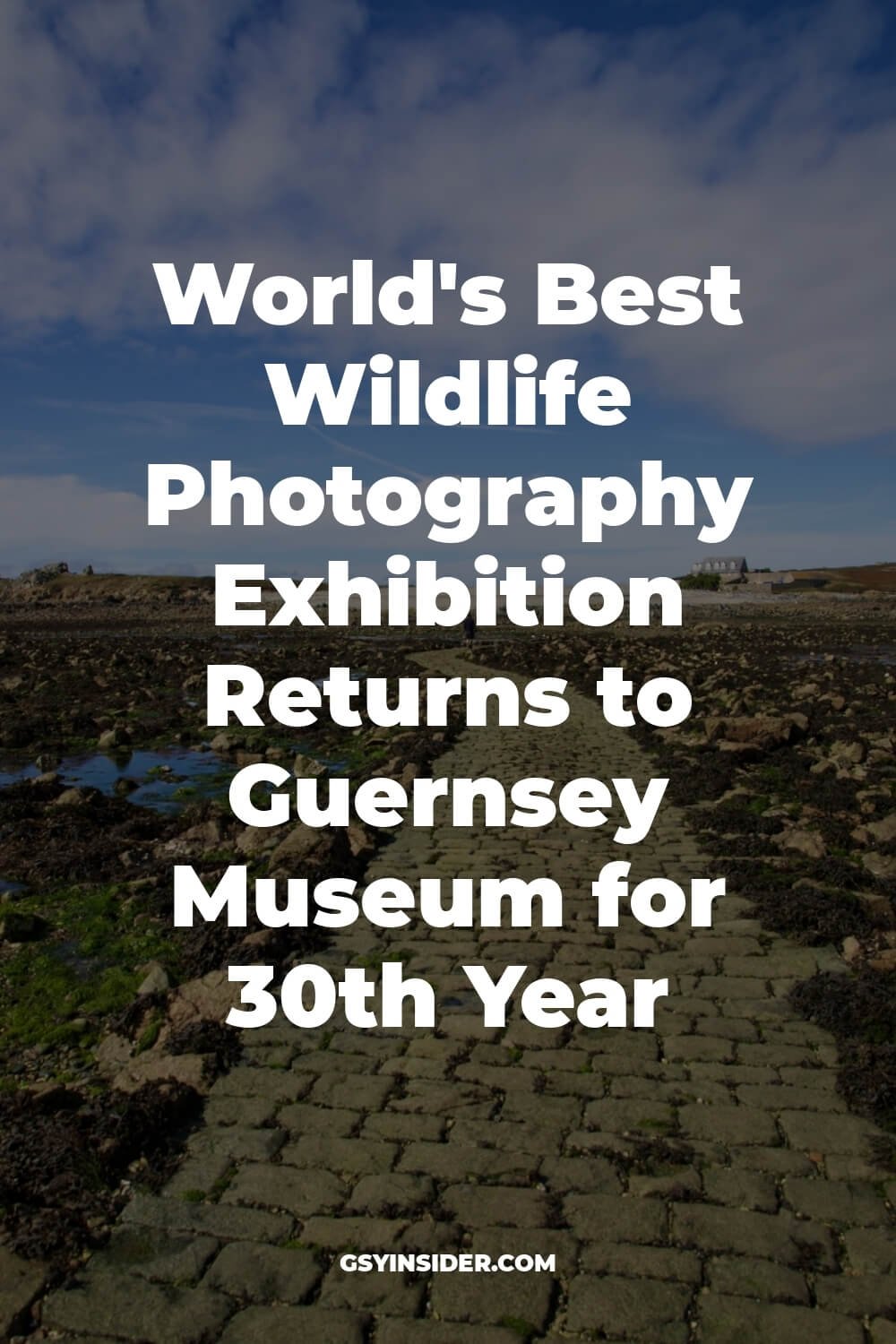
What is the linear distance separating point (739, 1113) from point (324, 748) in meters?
14.1

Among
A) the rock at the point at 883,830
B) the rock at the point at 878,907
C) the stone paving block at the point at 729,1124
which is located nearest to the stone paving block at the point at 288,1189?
the stone paving block at the point at 729,1124

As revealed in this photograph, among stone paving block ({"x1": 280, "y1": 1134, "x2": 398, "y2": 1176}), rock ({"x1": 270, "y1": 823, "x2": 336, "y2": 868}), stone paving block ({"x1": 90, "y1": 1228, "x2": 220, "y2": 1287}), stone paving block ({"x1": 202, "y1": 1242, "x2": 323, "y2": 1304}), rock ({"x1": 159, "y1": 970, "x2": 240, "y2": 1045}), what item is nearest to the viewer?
stone paving block ({"x1": 202, "y1": 1242, "x2": 323, "y2": 1304})

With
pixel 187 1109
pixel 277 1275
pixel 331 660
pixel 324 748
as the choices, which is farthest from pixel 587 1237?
pixel 331 660

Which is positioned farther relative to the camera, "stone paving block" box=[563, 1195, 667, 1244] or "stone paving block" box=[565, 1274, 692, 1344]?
"stone paving block" box=[563, 1195, 667, 1244]

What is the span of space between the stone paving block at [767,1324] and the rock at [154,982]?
465cm

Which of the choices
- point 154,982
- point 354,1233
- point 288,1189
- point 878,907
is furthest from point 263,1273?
point 878,907

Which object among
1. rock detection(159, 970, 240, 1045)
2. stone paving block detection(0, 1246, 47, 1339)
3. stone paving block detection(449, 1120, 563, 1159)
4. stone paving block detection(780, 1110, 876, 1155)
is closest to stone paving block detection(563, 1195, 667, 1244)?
stone paving block detection(449, 1120, 563, 1159)

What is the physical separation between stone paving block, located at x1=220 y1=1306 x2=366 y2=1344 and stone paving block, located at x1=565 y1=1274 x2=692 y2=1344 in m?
0.92

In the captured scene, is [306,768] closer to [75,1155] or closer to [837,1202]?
[75,1155]

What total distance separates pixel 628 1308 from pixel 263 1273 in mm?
1611

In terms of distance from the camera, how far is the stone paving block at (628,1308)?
4098mm

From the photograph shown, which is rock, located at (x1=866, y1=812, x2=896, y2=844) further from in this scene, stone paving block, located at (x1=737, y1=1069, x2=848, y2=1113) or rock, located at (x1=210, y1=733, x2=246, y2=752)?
rock, located at (x1=210, y1=733, x2=246, y2=752)

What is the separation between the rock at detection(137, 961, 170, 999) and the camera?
754cm

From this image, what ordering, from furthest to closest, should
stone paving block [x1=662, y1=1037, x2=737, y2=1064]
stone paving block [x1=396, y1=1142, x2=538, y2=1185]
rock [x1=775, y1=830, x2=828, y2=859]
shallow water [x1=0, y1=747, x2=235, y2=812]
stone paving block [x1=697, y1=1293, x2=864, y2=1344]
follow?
shallow water [x1=0, y1=747, x2=235, y2=812]
rock [x1=775, y1=830, x2=828, y2=859]
stone paving block [x1=662, y1=1037, x2=737, y2=1064]
stone paving block [x1=396, y1=1142, x2=538, y2=1185]
stone paving block [x1=697, y1=1293, x2=864, y2=1344]
